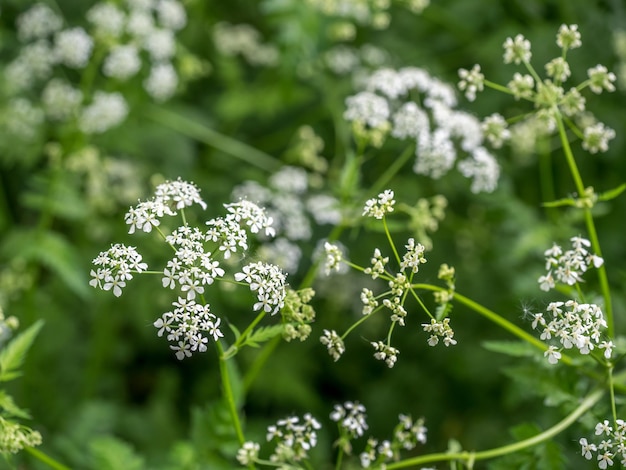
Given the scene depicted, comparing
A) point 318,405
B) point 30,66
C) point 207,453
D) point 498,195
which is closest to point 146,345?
point 318,405

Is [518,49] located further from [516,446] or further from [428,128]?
[516,446]

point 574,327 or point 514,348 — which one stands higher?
point 514,348

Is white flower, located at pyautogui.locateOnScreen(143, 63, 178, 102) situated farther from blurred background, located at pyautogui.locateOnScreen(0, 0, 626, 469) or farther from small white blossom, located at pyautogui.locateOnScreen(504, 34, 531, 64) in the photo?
small white blossom, located at pyautogui.locateOnScreen(504, 34, 531, 64)

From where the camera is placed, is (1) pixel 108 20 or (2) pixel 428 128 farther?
(1) pixel 108 20

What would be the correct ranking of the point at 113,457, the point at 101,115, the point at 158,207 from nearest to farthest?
the point at 158,207 < the point at 113,457 < the point at 101,115

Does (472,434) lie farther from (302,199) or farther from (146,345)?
(146,345)

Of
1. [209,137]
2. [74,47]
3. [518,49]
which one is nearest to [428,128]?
[518,49]
